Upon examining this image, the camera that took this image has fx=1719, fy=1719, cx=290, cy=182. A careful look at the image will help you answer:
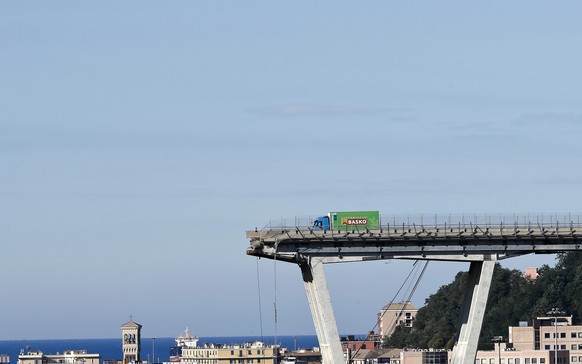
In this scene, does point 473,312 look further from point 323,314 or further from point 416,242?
point 323,314

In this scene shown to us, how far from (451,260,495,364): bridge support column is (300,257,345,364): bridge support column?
8424 millimetres

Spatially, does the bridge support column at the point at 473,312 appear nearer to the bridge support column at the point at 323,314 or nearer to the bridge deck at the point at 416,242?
the bridge deck at the point at 416,242

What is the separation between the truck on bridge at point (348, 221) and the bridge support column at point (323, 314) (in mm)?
2432

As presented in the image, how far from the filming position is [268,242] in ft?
381

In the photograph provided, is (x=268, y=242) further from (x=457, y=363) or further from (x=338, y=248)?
(x=457, y=363)

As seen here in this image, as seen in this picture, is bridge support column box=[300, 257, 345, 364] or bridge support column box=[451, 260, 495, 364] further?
bridge support column box=[451, 260, 495, 364]

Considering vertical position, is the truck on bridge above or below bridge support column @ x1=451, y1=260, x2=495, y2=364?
above

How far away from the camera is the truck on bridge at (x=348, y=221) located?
11788 cm

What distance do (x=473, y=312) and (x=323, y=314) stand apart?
1050 centimetres

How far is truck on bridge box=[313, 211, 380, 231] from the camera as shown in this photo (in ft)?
387

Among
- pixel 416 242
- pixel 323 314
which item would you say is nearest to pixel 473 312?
pixel 416 242

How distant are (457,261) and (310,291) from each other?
10677 mm

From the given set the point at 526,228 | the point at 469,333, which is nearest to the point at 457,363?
the point at 469,333

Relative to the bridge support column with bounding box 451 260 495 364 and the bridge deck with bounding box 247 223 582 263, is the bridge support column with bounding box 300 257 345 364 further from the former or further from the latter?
the bridge support column with bounding box 451 260 495 364
